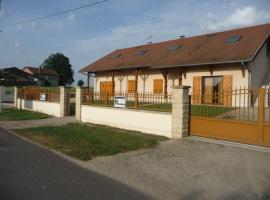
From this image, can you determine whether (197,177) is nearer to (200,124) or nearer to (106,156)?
(106,156)

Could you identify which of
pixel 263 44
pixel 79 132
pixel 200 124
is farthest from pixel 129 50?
pixel 200 124

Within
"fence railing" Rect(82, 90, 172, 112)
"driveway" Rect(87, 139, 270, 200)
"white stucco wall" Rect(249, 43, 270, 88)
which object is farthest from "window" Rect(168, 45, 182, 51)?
"driveway" Rect(87, 139, 270, 200)

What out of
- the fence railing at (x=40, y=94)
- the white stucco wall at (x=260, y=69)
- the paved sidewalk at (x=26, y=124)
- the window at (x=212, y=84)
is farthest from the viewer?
the fence railing at (x=40, y=94)

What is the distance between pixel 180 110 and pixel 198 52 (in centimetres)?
1180

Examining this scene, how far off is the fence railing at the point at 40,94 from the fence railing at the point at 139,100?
16.8 ft

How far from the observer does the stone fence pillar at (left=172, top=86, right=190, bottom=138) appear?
11.4 m

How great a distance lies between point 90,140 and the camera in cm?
1171

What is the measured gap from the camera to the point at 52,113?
71.7ft

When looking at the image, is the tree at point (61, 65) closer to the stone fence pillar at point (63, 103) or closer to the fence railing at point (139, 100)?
the stone fence pillar at point (63, 103)

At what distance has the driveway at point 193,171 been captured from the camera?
6.20m

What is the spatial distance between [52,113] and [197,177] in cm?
1617

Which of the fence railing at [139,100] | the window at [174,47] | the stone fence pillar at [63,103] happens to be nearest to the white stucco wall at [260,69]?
the window at [174,47]

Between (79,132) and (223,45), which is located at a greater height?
(223,45)

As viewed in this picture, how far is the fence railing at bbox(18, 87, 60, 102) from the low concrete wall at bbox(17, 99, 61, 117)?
30 cm
